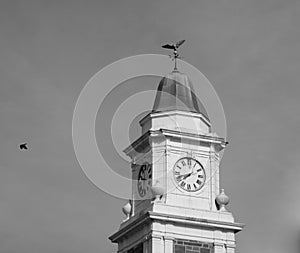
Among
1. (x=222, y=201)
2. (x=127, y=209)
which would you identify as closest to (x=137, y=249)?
(x=127, y=209)

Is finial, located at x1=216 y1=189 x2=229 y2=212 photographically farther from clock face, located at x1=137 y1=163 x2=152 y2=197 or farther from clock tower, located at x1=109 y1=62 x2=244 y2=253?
clock face, located at x1=137 y1=163 x2=152 y2=197

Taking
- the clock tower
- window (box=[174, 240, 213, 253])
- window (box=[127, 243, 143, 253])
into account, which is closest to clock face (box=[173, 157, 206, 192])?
the clock tower

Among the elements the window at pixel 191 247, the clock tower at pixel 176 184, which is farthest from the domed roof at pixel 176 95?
the window at pixel 191 247

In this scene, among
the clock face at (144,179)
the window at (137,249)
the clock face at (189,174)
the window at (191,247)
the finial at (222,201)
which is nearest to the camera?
the window at (191,247)

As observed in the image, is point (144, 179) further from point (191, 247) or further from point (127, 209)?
point (191, 247)

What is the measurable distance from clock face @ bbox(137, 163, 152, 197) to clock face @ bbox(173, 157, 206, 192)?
7.69 feet

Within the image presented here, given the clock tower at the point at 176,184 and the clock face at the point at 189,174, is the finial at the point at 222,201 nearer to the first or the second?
the clock tower at the point at 176,184

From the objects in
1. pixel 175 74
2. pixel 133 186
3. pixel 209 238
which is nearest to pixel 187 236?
pixel 209 238

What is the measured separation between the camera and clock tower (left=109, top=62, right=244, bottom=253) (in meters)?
84.1

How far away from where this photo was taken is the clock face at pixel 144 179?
87375 mm

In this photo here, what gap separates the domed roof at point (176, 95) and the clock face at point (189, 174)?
486cm

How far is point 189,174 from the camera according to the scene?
8681 cm

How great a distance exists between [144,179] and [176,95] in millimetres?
7657

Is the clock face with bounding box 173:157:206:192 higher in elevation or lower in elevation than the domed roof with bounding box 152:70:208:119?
lower
